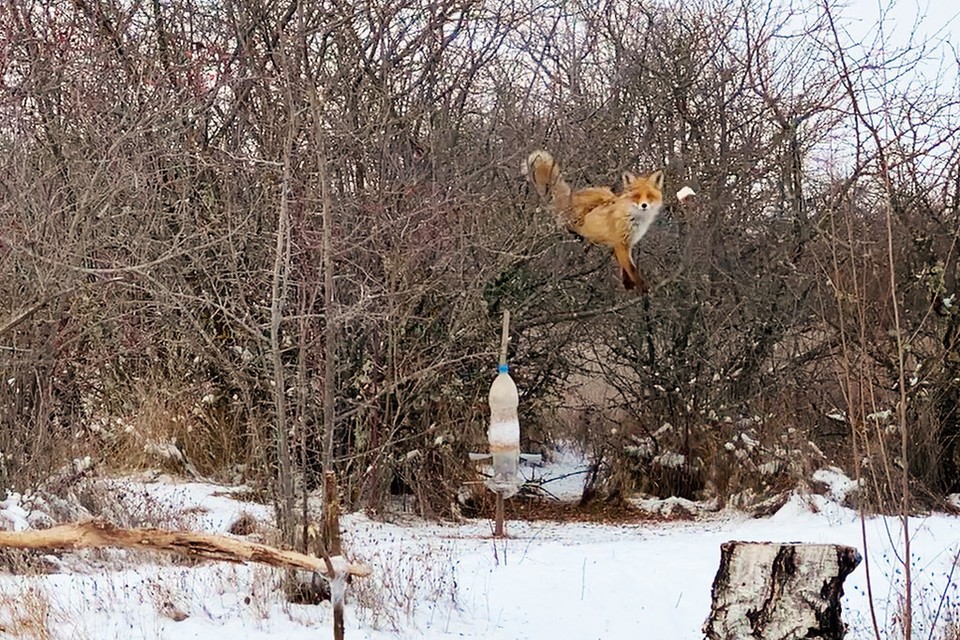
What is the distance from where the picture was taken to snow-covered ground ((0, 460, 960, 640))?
5230 millimetres

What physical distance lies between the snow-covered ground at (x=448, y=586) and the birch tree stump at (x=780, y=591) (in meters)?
0.28

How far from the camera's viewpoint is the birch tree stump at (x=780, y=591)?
4.54 meters

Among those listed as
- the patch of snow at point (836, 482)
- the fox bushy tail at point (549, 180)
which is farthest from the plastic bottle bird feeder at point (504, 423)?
the patch of snow at point (836, 482)

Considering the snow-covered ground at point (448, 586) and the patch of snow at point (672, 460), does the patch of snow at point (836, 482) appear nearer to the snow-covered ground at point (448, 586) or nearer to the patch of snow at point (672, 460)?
the snow-covered ground at point (448, 586)

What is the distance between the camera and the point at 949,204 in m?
8.78

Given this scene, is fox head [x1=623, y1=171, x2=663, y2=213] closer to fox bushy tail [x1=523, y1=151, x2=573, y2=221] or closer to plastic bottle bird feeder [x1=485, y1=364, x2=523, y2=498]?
plastic bottle bird feeder [x1=485, y1=364, x2=523, y2=498]

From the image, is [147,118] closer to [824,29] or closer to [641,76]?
[641,76]

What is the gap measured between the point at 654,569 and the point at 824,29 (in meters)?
4.51

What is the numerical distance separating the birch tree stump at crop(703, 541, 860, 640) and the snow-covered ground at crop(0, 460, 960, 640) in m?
0.28

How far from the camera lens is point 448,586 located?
586cm

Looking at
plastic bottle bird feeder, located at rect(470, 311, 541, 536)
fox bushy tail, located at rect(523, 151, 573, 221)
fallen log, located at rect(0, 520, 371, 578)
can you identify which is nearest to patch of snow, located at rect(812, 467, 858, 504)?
fox bushy tail, located at rect(523, 151, 573, 221)

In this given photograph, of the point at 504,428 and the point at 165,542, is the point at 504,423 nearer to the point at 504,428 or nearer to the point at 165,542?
the point at 504,428

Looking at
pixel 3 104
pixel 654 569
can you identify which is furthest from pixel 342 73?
pixel 654 569

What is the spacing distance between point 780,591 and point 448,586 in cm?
189
